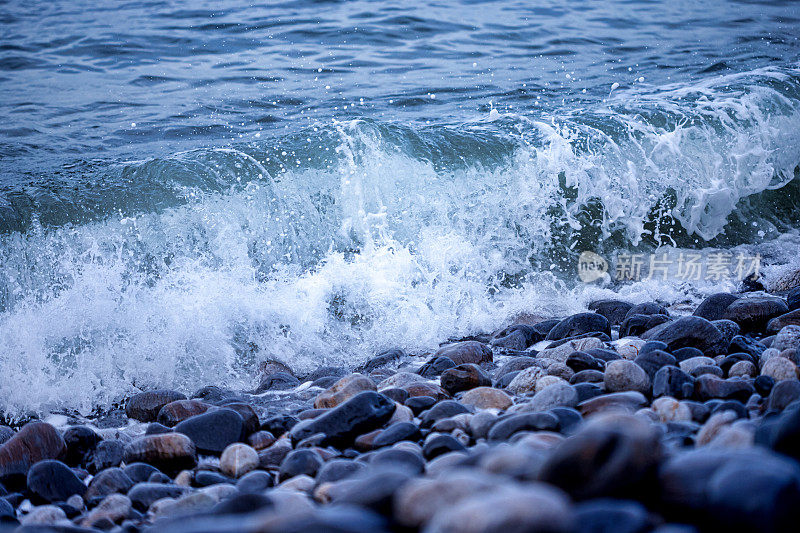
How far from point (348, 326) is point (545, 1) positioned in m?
8.48

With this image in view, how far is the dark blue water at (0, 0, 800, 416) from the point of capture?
13.9ft

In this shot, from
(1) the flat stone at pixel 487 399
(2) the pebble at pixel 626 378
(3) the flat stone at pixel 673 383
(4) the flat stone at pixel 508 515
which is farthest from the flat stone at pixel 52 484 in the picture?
(3) the flat stone at pixel 673 383

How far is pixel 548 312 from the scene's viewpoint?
184 inches

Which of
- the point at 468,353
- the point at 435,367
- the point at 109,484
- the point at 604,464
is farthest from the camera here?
the point at 468,353

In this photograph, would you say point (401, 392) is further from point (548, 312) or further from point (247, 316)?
point (548, 312)

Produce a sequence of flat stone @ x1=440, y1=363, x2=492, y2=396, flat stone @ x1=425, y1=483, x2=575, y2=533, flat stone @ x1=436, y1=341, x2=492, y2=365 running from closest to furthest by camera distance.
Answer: flat stone @ x1=425, y1=483, x2=575, y2=533 → flat stone @ x1=440, y1=363, x2=492, y2=396 → flat stone @ x1=436, y1=341, x2=492, y2=365

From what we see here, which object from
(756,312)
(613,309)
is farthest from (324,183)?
(756,312)

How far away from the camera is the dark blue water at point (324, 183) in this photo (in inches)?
167

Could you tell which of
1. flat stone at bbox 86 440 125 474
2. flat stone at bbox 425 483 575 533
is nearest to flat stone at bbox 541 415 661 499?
flat stone at bbox 425 483 575 533

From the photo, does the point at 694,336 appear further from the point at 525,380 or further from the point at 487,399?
the point at 487,399

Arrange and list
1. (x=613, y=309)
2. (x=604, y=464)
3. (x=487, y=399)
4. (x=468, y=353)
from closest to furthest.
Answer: (x=604, y=464)
(x=487, y=399)
(x=468, y=353)
(x=613, y=309)

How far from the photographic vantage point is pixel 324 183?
210 inches

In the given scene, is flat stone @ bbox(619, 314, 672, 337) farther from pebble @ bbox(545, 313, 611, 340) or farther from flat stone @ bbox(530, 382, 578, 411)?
flat stone @ bbox(530, 382, 578, 411)

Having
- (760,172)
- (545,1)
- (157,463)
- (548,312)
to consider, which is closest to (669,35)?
(545,1)
